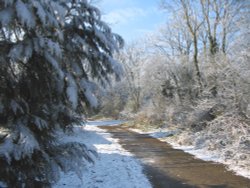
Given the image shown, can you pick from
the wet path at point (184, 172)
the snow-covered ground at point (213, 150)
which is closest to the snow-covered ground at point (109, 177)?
the wet path at point (184, 172)

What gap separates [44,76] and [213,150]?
8.65 metres

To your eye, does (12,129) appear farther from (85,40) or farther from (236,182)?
(236,182)

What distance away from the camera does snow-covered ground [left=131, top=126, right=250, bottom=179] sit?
8359mm

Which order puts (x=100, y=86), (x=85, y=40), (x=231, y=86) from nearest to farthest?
(x=85, y=40)
(x=100, y=86)
(x=231, y=86)

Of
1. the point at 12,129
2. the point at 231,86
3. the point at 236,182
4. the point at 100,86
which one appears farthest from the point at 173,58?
the point at 12,129

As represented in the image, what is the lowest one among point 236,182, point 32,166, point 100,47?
point 236,182

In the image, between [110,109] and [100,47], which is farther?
[110,109]

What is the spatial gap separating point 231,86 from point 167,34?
14933 mm

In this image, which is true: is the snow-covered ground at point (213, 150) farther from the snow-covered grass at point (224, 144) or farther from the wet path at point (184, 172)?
the wet path at point (184, 172)

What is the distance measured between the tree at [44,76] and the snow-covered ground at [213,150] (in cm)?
542

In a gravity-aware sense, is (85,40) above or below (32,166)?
above

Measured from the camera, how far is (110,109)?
42812 millimetres

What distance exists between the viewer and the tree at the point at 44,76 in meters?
3.52

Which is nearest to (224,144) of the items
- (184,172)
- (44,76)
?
(184,172)
